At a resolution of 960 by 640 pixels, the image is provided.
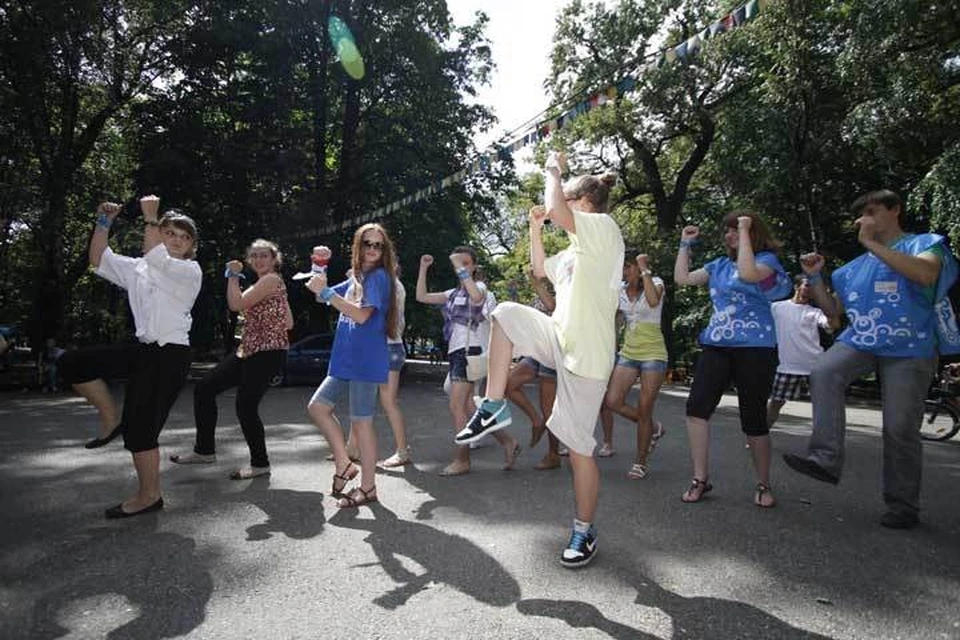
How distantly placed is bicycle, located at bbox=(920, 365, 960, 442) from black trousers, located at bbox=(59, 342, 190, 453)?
9092 mm

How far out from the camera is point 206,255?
62.7 ft

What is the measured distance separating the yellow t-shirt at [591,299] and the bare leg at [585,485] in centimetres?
42

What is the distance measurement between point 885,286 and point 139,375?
15.1ft

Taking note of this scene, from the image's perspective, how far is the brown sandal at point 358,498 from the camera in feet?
13.8

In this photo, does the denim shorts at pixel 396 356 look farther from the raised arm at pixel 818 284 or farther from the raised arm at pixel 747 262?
the raised arm at pixel 818 284

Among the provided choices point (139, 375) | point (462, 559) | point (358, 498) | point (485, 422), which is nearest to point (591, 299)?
point (485, 422)

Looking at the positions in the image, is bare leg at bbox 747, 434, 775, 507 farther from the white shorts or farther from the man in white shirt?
the man in white shirt

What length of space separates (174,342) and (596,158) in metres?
23.4

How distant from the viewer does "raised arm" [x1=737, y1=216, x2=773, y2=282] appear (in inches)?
158

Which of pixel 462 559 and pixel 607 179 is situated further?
pixel 607 179

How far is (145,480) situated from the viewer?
4.01 meters

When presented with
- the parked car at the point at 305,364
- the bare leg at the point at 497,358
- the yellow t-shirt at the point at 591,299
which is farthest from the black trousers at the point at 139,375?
the parked car at the point at 305,364

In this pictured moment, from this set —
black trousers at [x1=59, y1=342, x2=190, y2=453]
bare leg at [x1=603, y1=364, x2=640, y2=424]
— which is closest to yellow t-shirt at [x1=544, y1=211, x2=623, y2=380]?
bare leg at [x1=603, y1=364, x2=640, y2=424]

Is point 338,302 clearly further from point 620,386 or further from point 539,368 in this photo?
point 620,386
